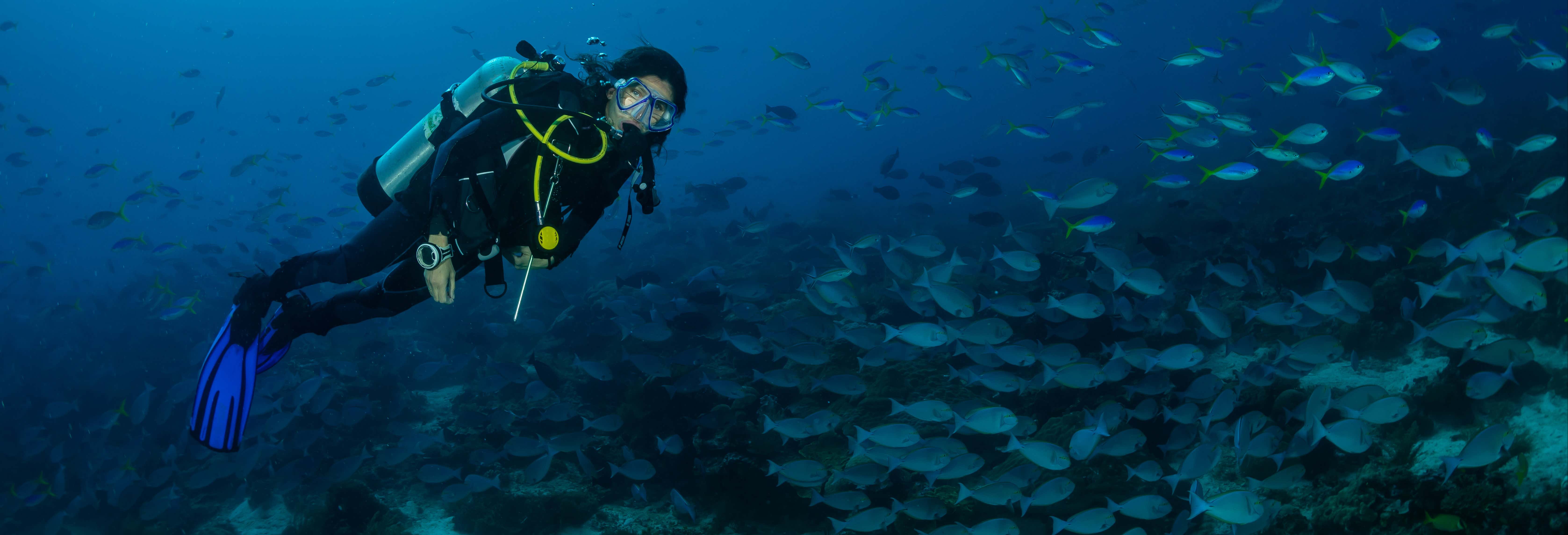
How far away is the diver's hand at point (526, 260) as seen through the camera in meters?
3.21

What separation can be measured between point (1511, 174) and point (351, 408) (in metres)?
20.7

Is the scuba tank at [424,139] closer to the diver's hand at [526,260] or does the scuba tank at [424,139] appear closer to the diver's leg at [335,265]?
the diver's leg at [335,265]

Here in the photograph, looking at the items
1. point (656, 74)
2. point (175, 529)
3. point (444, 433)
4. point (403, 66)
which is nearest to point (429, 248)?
point (656, 74)

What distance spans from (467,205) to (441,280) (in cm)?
43

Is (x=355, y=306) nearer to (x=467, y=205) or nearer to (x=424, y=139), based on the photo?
(x=424, y=139)

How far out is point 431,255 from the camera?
2893mm

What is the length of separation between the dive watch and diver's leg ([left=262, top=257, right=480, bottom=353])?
79 centimetres

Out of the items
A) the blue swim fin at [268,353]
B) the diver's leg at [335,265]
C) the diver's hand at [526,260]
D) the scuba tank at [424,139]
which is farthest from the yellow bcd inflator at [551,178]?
the blue swim fin at [268,353]


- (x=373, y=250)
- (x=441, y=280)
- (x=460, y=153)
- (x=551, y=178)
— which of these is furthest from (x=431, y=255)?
(x=373, y=250)

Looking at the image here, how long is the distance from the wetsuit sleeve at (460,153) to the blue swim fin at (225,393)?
233 centimetres

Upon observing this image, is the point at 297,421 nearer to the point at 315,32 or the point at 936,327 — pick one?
the point at 936,327

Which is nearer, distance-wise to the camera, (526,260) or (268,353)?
(526,260)

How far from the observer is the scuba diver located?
2955 mm

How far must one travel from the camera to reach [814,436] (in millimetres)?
6453
